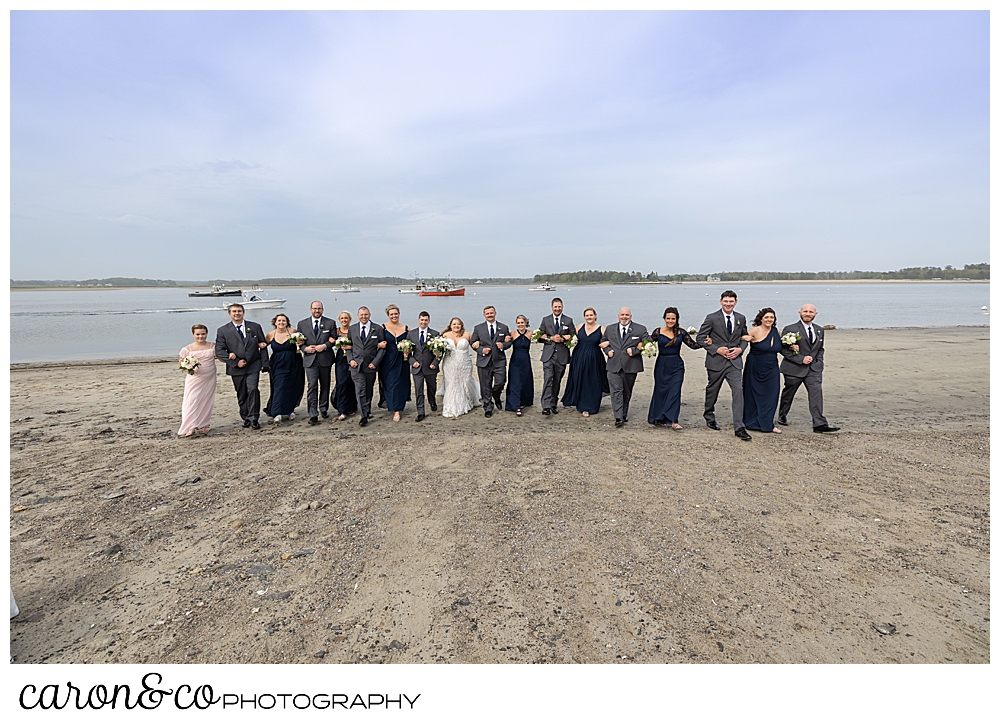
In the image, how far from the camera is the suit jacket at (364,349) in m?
9.81

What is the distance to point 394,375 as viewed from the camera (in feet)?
33.9

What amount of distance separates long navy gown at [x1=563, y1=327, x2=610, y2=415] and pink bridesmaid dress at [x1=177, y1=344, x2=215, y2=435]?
6438mm

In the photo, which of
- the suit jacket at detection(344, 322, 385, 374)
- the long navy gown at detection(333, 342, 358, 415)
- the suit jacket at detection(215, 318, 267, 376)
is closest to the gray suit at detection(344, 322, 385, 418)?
the suit jacket at detection(344, 322, 385, 374)

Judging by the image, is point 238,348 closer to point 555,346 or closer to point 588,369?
point 555,346

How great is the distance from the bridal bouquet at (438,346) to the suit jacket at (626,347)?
9.70 feet

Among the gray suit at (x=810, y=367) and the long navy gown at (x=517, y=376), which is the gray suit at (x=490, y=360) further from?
the gray suit at (x=810, y=367)

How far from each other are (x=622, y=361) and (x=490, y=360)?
245cm

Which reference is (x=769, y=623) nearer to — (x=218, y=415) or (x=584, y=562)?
(x=584, y=562)

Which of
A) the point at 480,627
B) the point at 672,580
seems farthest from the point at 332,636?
the point at 672,580

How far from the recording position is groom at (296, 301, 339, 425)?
9.81 metres

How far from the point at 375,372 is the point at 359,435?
4.86 ft

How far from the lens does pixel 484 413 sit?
10539mm

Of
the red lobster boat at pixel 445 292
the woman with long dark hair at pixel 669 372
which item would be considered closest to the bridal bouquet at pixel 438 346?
the woman with long dark hair at pixel 669 372

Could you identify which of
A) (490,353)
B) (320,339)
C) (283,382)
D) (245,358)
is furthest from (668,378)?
(245,358)
